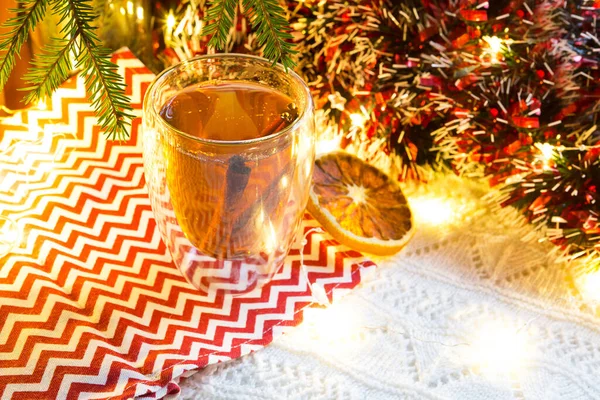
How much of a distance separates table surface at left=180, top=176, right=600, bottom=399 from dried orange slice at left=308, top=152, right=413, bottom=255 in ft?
0.13

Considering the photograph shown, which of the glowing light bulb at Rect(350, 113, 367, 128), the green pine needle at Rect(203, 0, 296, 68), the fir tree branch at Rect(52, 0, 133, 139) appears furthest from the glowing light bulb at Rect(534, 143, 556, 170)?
the fir tree branch at Rect(52, 0, 133, 139)

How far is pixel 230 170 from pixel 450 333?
0.30 metres

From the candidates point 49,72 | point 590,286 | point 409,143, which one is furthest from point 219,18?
point 590,286

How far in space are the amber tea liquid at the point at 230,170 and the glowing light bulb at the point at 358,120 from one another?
Result: 0.18 m

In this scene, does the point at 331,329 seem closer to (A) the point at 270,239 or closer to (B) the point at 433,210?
(A) the point at 270,239

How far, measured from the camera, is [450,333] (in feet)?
2.56

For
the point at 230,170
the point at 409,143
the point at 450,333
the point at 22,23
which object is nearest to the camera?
the point at 22,23

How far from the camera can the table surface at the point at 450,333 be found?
2.37 ft

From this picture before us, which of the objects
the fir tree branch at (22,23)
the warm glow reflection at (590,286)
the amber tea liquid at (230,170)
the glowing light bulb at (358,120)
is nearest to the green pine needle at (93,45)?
the fir tree branch at (22,23)

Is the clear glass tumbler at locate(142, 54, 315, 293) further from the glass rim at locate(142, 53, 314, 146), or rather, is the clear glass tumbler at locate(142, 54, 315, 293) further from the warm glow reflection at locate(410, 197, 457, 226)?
the warm glow reflection at locate(410, 197, 457, 226)

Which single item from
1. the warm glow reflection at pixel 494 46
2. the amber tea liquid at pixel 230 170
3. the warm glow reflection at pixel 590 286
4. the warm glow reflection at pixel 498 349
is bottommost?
the warm glow reflection at pixel 498 349

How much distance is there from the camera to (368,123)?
0.91m

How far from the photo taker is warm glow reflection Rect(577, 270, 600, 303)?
2.74 feet

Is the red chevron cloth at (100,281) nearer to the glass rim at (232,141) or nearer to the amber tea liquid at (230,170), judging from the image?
the amber tea liquid at (230,170)
